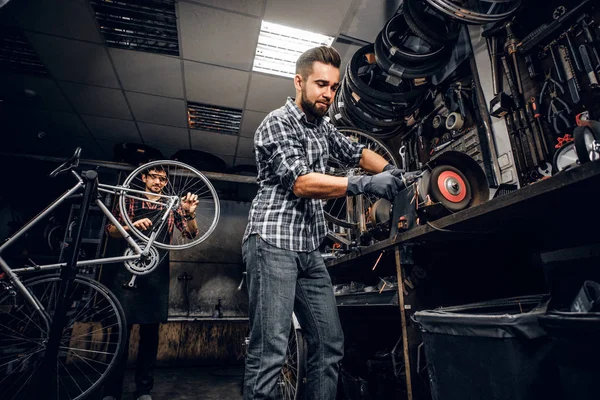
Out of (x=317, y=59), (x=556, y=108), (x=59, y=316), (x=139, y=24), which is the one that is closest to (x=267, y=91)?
A: (x=139, y=24)

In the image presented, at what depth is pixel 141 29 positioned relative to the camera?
3.53 metres

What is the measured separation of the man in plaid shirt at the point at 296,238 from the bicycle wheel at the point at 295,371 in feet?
2.14

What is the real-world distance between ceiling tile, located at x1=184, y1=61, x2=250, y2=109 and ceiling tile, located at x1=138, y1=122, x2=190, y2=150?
1027 millimetres

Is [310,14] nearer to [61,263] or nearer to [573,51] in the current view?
[573,51]

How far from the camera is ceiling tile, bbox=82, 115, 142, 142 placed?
5027mm

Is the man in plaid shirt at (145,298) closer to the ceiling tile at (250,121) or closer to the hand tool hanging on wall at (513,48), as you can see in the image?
the ceiling tile at (250,121)

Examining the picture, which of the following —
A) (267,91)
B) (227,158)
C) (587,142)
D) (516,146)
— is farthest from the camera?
(227,158)

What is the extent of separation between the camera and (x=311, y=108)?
163cm

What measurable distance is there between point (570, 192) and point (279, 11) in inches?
126

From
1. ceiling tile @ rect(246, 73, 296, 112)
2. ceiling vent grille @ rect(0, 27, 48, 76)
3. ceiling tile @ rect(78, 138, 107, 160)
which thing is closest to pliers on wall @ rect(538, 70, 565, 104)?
ceiling tile @ rect(246, 73, 296, 112)

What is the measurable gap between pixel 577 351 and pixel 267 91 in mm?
4330

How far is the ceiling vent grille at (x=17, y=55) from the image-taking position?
3596mm

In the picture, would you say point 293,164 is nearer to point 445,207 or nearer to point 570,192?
point 445,207

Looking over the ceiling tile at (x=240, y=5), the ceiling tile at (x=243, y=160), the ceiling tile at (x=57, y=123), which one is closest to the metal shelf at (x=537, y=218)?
the ceiling tile at (x=240, y=5)
